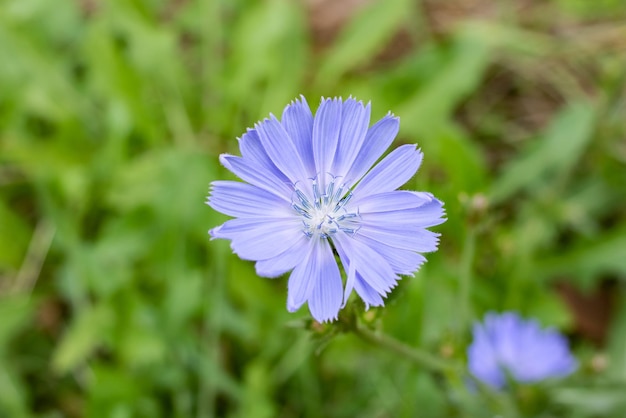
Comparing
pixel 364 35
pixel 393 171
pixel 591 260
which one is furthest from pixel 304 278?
pixel 364 35

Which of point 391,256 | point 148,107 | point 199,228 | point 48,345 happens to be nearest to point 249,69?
point 148,107

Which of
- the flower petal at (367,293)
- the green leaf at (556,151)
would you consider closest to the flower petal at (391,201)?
the flower petal at (367,293)

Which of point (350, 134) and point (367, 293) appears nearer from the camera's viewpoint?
point (367, 293)

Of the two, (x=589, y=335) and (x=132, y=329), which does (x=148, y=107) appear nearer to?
(x=132, y=329)

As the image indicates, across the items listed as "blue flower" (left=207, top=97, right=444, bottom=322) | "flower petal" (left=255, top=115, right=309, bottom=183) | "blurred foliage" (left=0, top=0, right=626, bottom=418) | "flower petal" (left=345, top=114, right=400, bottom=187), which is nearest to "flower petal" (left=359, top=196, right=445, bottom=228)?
"blue flower" (left=207, top=97, right=444, bottom=322)

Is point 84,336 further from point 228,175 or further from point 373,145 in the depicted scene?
point 373,145

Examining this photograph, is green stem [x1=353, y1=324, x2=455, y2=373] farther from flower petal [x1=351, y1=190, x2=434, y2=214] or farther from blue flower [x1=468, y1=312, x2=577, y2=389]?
blue flower [x1=468, y1=312, x2=577, y2=389]

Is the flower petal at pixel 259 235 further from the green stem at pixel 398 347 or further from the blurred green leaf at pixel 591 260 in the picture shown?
the blurred green leaf at pixel 591 260
